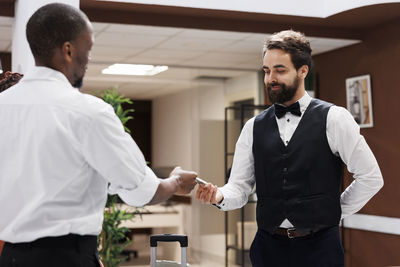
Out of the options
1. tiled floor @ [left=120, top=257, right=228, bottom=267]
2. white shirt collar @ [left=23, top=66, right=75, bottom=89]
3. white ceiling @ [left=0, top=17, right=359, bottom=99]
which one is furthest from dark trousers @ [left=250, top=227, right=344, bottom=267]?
tiled floor @ [left=120, top=257, right=228, bottom=267]

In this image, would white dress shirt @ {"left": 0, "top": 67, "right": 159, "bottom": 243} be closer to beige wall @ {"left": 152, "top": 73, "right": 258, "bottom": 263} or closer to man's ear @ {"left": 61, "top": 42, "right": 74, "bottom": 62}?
man's ear @ {"left": 61, "top": 42, "right": 74, "bottom": 62}

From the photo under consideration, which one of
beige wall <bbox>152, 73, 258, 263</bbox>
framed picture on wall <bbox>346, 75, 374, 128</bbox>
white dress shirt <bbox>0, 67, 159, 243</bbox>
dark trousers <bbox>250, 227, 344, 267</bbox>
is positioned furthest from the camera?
beige wall <bbox>152, 73, 258, 263</bbox>

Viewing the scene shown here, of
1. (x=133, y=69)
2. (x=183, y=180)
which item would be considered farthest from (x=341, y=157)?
(x=133, y=69)

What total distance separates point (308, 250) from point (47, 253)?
3.85ft

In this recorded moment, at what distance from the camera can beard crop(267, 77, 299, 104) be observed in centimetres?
246

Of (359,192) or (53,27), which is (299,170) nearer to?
(359,192)

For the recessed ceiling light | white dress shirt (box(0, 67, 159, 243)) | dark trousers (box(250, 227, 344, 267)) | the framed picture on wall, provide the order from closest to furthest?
white dress shirt (box(0, 67, 159, 243)) < dark trousers (box(250, 227, 344, 267)) < the framed picture on wall < the recessed ceiling light

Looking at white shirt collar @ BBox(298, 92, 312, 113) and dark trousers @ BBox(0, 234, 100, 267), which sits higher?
white shirt collar @ BBox(298, 92, 312, 113)

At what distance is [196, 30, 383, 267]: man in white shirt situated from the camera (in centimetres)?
232

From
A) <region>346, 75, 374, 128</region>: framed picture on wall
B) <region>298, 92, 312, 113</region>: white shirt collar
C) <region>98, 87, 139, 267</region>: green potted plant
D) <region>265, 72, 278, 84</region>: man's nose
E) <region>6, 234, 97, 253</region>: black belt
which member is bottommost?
<region>98, 87, 139, 267</region>: green potted plant

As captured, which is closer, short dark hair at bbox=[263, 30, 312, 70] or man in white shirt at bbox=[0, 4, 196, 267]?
man in white shirt at bbox=[0, 4, 196, 267]

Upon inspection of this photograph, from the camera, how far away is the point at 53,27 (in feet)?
4.92

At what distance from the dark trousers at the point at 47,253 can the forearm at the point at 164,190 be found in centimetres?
24

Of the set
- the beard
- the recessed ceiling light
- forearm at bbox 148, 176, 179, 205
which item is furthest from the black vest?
the recessed ceiling light
